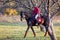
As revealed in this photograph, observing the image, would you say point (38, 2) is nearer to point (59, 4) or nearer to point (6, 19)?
point (59, 4)

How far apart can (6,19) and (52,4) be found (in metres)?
20.3

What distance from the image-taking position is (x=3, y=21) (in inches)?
1827

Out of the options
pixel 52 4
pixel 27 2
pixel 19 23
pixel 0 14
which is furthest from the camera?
pixel 0 14

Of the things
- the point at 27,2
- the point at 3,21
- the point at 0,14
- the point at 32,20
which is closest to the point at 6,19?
the point at 3,21

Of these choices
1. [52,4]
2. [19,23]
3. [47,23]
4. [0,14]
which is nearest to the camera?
[47,23]

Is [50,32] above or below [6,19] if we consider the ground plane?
above

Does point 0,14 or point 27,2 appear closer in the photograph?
point 27,2

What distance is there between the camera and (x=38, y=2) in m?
29.7

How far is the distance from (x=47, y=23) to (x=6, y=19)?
26.9m

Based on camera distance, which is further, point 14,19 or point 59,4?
point 14,19

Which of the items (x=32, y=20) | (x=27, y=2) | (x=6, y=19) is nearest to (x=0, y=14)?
(x=6, y=19)

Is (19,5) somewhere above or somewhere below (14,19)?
above

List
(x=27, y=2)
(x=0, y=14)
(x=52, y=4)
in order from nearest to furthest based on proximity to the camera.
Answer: (x=52, y=4)
(x=27, y=2)
(x=0, y=14)

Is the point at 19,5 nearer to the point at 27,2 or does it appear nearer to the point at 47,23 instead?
the point at 27,2
